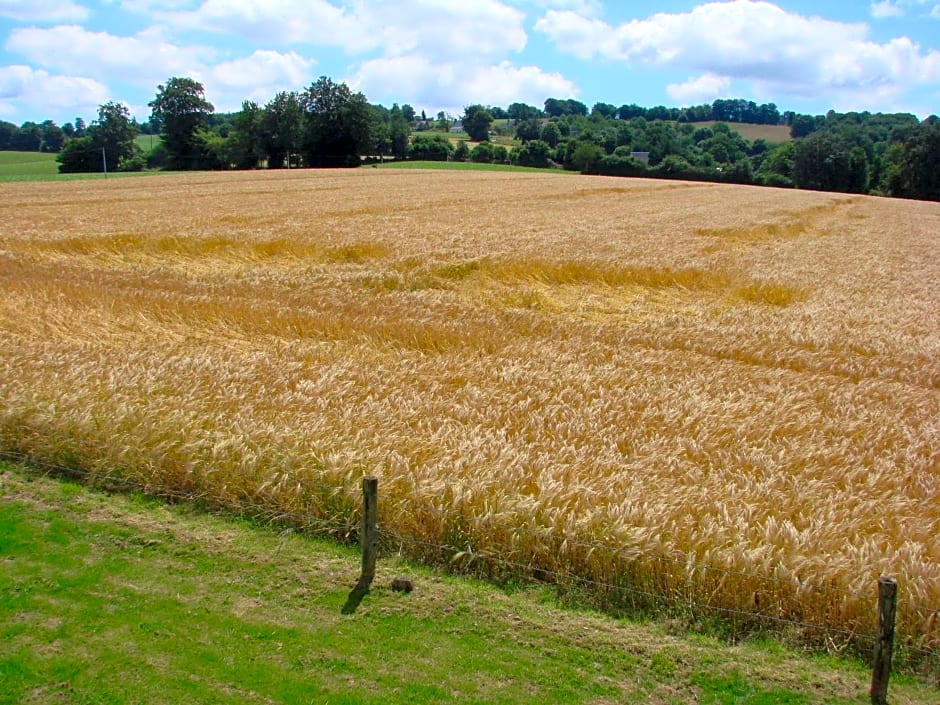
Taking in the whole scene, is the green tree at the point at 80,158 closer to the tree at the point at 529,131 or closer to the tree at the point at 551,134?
the tree at the point at 551,134

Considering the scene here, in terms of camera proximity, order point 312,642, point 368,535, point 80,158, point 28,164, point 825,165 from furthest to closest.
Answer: point 825,165 < point 28,164 < point 80,158 < point 368,535 < point 312,642

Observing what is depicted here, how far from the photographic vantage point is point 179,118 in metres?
102

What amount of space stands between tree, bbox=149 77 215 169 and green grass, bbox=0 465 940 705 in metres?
105

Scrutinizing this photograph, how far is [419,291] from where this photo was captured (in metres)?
15.4

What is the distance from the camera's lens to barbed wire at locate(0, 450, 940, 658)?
4.54 m

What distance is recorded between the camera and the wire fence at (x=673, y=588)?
175 inches

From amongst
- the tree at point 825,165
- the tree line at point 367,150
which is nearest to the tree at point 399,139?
the tree line at point 367,150

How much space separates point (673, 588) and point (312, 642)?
2.40 meters

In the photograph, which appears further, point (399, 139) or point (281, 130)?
point (399, 139)

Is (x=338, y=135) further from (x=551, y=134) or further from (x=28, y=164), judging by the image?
(x=551, y=134)

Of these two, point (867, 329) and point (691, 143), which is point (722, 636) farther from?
point (691, 143)

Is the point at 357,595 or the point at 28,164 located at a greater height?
the point at 28,164

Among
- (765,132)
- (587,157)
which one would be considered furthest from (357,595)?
(765,132)

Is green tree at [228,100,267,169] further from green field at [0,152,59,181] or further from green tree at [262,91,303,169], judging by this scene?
green field at [0,152,59,181]
